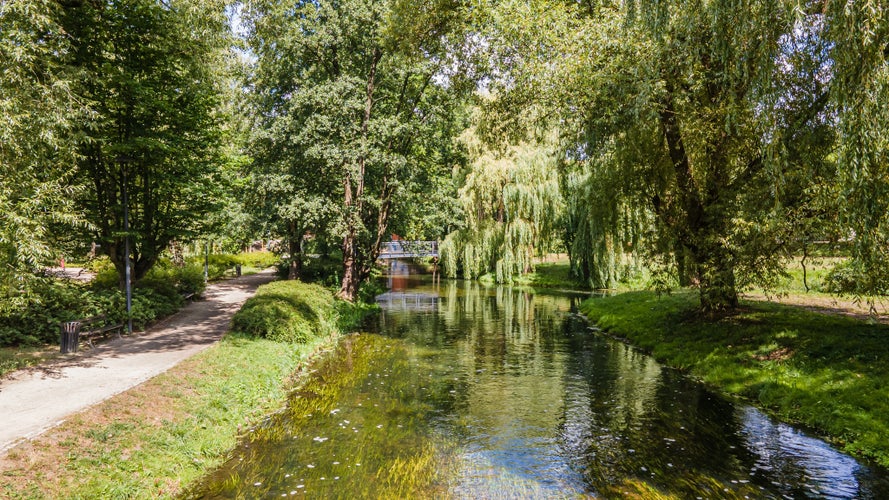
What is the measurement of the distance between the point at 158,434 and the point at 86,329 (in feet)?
26.2

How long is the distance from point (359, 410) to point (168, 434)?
12.3 feet

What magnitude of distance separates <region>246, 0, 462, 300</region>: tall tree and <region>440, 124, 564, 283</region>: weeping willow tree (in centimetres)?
985

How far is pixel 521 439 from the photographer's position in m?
9.31

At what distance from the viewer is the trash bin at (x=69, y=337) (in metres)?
12.5

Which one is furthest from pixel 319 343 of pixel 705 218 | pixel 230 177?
pixel 230 177

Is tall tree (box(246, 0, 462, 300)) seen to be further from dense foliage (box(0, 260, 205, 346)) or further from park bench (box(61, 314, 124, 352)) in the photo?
park bench (box(61, 314, 124, 352))

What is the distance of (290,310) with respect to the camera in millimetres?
16797

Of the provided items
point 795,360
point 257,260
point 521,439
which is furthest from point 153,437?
point 257,260

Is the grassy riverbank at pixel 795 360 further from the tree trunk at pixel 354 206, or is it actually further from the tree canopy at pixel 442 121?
the tree trunk at pixel 354 206

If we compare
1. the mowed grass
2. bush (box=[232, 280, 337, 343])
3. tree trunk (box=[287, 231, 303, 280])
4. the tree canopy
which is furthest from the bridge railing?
the mowed grass

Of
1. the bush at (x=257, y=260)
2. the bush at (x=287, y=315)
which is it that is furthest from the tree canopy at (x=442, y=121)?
the bush at (x=257, y=260)

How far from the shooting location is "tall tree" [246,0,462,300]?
21859 millimetres

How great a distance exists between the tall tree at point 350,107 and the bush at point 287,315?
12.7 ft

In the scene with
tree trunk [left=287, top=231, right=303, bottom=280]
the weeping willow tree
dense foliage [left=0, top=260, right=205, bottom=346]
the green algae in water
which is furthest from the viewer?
the weeping willow tree
